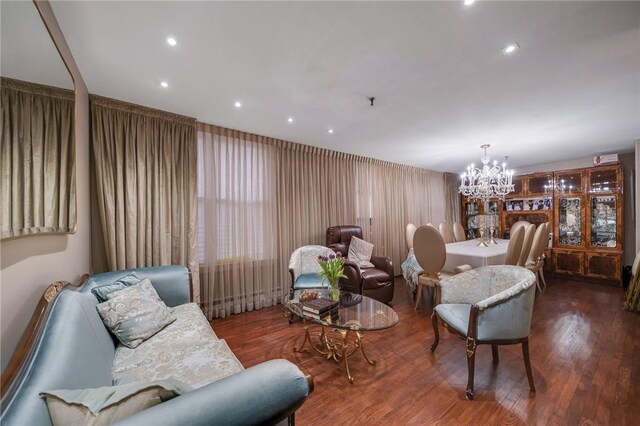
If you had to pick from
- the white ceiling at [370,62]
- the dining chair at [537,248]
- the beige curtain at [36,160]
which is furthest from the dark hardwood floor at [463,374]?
the white ceiling at [370,62]

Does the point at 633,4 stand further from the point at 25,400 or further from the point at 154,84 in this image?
the point at 154,84

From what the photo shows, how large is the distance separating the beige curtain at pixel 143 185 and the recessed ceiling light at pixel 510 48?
3.00m

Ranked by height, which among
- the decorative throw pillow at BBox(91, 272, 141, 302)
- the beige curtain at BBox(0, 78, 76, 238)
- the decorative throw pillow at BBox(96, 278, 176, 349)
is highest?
the beige curtain at BBox(0, 78, 76, 238)

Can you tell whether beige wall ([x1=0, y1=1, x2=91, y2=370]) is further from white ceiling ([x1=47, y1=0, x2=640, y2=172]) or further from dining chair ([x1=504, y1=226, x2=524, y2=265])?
dining chair ([x1=504, y1=226, x2=524, y2=265])

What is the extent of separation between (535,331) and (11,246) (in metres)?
4.09

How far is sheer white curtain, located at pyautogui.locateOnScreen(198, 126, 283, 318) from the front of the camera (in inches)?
122

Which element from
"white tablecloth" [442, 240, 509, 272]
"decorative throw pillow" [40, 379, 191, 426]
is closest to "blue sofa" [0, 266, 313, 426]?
"decorative throw pillow" [40, 379, 191, 426]

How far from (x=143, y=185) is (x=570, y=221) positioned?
713 centimetres

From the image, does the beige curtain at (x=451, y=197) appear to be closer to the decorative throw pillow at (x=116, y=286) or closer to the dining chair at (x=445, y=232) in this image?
the dining chair at (x=445, y=232)

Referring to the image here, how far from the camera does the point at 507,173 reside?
3752mm

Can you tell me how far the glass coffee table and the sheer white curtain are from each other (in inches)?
41.4

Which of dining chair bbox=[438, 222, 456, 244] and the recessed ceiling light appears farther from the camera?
dining chair bbox=[438, 222, 456, 244]

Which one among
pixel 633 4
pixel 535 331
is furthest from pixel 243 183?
pixel 535 331

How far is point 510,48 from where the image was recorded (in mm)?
1671
